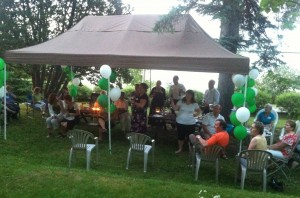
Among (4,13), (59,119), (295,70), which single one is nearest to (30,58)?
(59,119)

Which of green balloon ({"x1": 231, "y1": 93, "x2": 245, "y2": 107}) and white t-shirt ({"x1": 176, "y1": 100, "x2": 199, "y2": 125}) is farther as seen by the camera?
white t-shirt ({"x1": 176, "y1": 100, "x2": 199, "y2": 125})

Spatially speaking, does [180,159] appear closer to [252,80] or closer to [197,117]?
[197,117]

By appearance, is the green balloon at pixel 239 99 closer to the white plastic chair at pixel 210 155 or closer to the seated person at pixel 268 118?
the white plastic chair at pixel 210 155

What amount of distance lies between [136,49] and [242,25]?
4.31 metres

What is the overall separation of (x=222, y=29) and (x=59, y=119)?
5.37 meters

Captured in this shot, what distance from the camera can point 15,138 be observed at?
843 cm

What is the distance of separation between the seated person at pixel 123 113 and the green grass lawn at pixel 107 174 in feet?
0.89

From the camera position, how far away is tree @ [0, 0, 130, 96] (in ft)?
45.1

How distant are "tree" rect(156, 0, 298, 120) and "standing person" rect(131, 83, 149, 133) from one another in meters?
2.31

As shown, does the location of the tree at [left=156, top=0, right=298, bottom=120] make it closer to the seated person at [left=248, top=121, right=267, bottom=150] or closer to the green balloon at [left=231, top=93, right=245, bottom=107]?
the green balloon at [left=231, top=93, right=245, bottom=107]

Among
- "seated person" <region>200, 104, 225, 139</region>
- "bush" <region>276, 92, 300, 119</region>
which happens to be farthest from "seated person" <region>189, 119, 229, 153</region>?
"bush" <region>276, 92, 300, 119</region>

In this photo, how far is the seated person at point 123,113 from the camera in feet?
30.2

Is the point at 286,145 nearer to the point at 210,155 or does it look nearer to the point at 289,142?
the point at 289,142

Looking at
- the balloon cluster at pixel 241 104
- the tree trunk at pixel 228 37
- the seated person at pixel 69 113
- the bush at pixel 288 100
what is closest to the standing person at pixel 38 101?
the seated person at pixel 69 113
